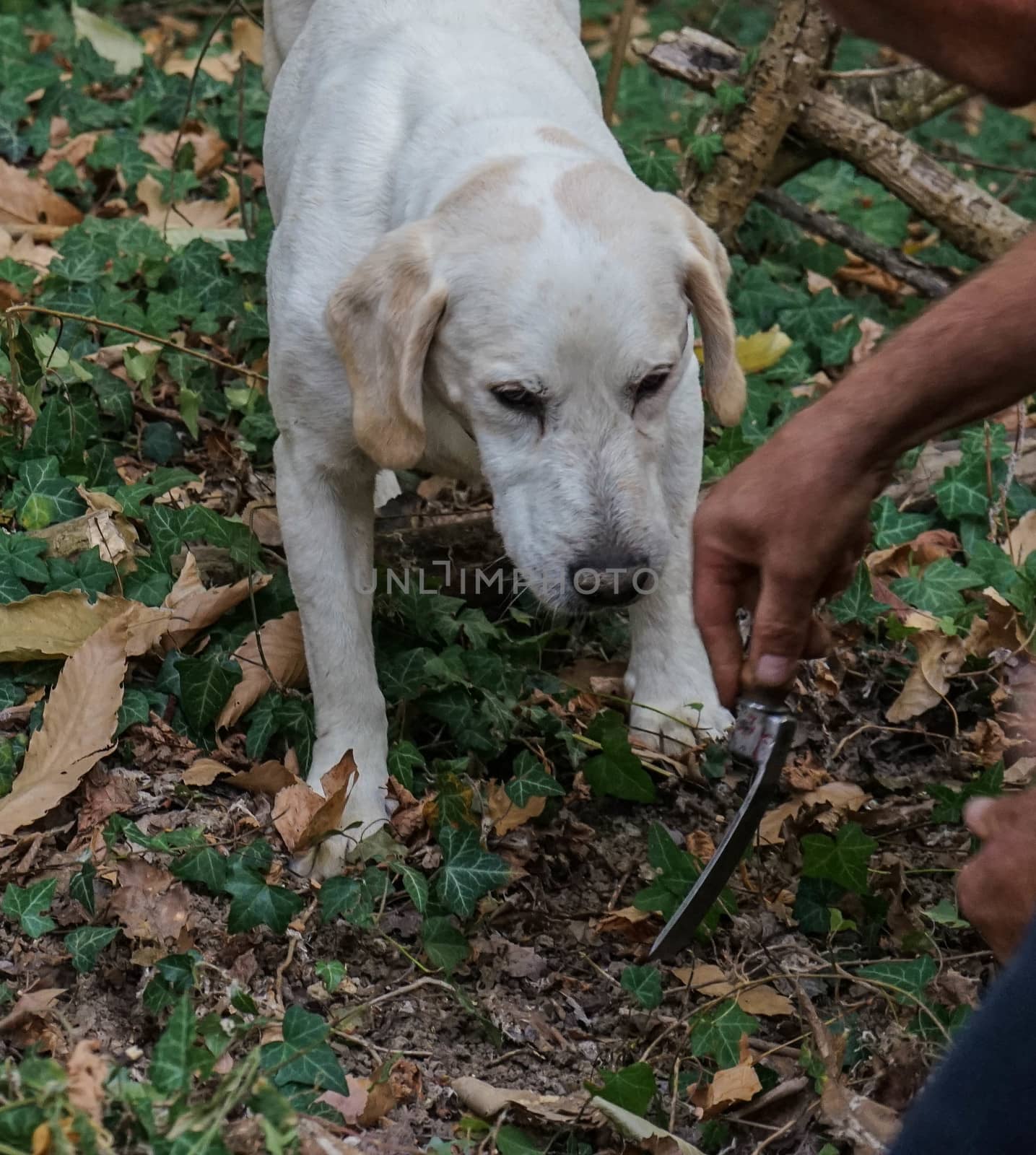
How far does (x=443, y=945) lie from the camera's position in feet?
8.85

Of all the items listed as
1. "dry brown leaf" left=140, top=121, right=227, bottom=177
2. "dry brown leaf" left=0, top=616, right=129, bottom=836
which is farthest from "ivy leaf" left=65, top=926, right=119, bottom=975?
"dry brown leaf" left=140, top=121, right=227, bottom=177

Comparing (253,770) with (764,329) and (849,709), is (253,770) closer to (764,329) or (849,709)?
(849,709)

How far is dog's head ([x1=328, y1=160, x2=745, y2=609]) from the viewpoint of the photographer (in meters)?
2.66

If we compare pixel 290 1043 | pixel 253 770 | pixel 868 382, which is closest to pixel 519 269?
pixel 868 382

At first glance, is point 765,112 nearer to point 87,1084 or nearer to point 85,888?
point 85,888

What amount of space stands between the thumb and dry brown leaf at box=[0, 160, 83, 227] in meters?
3.60

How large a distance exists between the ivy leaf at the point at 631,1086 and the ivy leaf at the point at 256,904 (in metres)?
0.66

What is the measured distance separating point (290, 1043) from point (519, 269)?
1.36 metres

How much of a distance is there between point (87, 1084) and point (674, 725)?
6.22 ft

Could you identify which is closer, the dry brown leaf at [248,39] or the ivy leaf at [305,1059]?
the ivy leaf at [305,1059]

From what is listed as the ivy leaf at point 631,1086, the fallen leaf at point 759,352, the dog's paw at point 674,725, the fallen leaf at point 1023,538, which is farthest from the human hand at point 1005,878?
the fallen leaf at point 759,352

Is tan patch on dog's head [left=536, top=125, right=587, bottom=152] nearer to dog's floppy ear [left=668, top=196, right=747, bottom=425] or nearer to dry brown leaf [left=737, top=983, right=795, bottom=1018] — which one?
dog's floppy ear [left=668, top=196, right=747, bottom=425]

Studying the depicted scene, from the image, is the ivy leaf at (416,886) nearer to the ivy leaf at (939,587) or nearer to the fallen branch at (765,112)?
the ivy leaf at (939,587)

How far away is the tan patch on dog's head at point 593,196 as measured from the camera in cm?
269
